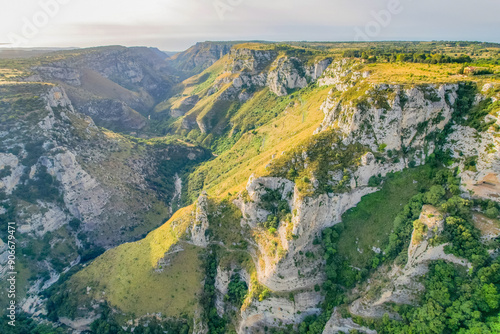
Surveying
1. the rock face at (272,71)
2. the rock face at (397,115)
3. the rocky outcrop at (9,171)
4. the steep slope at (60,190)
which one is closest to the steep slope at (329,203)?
the rock face at (397,115)

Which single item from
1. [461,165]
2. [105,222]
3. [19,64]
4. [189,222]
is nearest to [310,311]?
[189,222]

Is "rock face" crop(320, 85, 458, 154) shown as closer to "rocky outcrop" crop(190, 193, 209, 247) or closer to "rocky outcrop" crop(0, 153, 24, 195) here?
"rocky outcrop" crop(190, 193, 209, 247)

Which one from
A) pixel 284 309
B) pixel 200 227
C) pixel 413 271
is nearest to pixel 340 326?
pixel 284 309

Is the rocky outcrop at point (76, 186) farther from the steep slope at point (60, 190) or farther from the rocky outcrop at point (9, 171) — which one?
the rocky outcrop at point (9, 171)

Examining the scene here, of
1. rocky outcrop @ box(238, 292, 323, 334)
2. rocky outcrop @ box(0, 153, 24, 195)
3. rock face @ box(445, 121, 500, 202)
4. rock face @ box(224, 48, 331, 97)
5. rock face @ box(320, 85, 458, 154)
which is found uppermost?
rock face @ box(224, 48, 331, 97)

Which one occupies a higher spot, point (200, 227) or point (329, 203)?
point (329, 203)

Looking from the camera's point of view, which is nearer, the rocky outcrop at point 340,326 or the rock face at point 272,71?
the rocky outcrop at point 340,326

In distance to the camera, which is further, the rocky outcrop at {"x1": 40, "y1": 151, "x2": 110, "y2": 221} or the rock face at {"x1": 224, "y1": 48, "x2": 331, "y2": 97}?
the rock face at {"x1": 224, "y1": 48, "x2": 331, "y2": 97}

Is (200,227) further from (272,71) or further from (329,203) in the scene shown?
(272,71)

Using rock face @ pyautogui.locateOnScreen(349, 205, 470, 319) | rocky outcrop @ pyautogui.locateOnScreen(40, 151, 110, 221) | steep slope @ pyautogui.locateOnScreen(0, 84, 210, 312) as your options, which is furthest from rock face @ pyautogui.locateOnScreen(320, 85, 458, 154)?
rocky outcrop @ pyautogui.locateOnScreen(40, 151, 110, 221)

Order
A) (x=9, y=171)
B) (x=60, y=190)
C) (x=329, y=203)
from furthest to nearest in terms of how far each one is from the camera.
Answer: (x=60, y=190) → (x=9, y=171) → (x=329, y=203)

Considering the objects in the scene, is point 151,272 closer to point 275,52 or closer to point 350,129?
point 350,129
